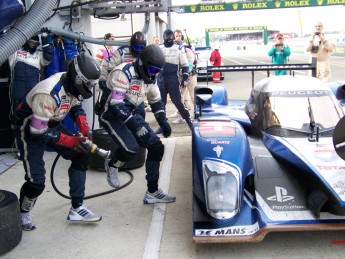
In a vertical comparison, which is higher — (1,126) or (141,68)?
(141,68)

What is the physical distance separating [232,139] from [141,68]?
1129 millimetres

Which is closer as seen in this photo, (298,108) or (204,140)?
(204,140)

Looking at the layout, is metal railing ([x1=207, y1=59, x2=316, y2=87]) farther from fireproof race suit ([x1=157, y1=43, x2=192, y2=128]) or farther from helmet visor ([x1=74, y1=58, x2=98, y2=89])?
helmet visor ([x1=74, y1=58, x2=98, y2=89])

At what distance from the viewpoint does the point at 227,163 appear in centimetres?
338

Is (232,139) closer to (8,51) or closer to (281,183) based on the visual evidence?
(281,183)

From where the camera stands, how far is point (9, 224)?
3338 mm

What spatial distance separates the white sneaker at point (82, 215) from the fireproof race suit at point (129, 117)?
25.6 inches

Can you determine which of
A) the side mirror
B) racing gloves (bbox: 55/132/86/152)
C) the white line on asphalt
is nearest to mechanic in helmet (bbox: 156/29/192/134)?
the white line on asphalt

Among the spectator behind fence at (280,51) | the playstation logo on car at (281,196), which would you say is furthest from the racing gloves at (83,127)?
the spectator behind fence at (280,51)

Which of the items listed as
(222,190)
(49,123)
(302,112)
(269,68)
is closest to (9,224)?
(49,123)

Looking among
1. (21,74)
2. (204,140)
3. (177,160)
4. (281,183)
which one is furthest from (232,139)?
(21,74)

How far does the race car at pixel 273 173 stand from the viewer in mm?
3119

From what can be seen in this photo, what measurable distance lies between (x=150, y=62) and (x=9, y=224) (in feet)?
6.07

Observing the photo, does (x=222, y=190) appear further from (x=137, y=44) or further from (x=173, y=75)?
(x=173, y=75)
